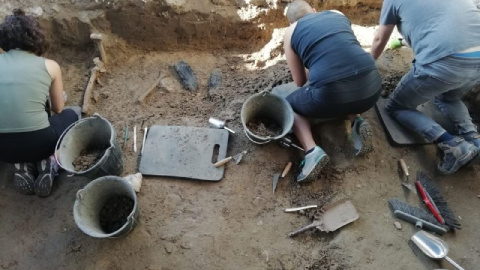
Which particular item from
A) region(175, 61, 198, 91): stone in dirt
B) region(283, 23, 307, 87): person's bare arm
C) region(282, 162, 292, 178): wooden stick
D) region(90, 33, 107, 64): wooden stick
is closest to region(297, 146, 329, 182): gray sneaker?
region(282, 162, 292, 178): wooden stick

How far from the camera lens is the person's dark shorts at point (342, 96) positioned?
A: 2.62 meters

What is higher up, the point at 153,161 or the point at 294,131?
the point at 294,131

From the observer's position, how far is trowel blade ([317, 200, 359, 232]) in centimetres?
266

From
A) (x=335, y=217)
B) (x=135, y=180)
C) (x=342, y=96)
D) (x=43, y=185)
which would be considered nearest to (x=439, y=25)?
(x=342, y=96)

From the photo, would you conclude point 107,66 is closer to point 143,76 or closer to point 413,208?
point 143,76

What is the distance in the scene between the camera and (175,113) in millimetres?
3377

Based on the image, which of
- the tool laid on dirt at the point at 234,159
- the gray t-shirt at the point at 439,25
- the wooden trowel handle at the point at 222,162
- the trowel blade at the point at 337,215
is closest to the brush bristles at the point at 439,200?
the trowel blade at the point at 337,215

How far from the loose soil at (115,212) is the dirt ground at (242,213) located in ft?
0.32

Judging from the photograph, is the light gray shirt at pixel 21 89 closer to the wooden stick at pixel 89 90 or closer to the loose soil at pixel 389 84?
the wooden stick at pixel 89 90

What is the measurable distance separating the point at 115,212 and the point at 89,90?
4.17 ft

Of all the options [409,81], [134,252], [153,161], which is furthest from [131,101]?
[409,81]

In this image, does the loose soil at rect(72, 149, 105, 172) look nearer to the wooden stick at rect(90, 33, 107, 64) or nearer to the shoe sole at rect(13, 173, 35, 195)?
the shoe sole at rect(13, 173, 35, 195)

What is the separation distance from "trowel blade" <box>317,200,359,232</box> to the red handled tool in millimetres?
539

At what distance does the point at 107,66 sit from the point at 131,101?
546 millimetres
